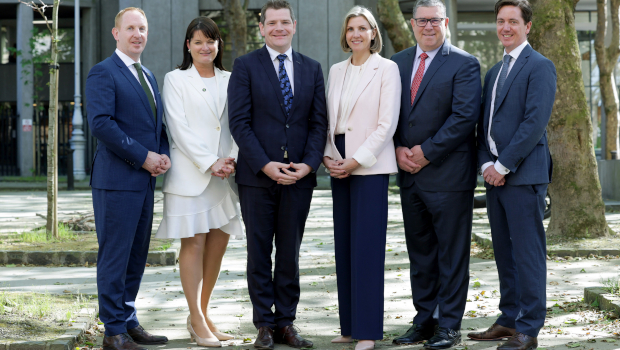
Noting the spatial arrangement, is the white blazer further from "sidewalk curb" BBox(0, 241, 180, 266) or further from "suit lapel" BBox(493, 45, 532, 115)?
"sidewalk curb" BBox(0, 241, 180, 266)

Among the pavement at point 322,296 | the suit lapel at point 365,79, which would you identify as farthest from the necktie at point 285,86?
the pavement at point 322,296

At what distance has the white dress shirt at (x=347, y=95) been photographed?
485 centimetres

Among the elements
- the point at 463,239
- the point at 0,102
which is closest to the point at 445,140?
the point at 463,239

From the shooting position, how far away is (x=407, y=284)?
7.08m

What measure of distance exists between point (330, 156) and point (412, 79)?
83cm

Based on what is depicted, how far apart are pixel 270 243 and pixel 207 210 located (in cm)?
53

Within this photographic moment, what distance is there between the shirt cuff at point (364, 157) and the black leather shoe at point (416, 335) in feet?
4.16

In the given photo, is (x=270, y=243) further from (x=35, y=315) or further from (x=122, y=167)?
(x=35, y=315)

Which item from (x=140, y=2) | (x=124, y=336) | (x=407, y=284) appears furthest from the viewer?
(x=140, y=2)

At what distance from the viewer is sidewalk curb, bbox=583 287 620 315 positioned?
5367 mm

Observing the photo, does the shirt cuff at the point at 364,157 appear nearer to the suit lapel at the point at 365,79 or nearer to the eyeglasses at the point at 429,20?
the suit lapel at the point at 365,79

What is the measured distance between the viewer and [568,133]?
8727mm

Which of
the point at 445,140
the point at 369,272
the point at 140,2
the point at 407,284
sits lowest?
the point at 407,284

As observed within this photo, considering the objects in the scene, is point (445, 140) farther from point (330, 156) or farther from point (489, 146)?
point (330, 156)
